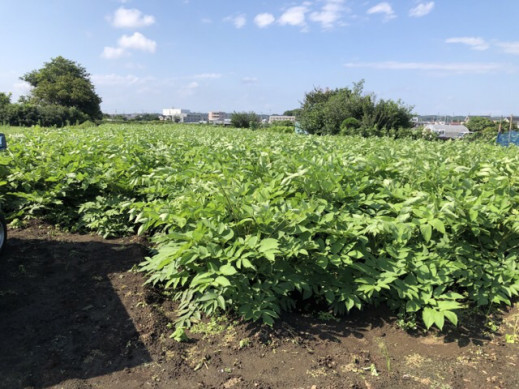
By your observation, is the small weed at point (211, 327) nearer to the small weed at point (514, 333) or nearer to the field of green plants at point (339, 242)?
the field of green plants at point (339, 242)

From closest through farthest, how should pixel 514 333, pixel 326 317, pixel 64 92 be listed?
pixel 514 333 → pixel 326 317 → pixel 64 92

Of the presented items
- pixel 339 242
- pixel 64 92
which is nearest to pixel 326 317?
pixel 339 242

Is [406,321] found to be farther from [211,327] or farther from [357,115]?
[357,115]

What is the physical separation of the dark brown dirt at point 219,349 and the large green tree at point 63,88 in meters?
62.3

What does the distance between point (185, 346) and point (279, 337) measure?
0.65 m

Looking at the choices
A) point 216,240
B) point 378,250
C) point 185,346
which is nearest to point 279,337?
point 185,346

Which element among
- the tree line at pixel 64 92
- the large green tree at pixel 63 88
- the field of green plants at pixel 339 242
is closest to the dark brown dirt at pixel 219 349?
the field of green plants at pixel 339 242

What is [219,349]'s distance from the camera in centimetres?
256

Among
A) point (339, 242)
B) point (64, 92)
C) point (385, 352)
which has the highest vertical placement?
point (64, 92)

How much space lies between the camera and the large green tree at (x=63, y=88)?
58.9 metres

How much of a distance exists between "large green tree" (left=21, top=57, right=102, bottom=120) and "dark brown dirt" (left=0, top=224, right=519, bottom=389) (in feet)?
205

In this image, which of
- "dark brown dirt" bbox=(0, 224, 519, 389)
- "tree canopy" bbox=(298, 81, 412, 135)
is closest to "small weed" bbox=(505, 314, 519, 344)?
"dark brown dirt" bbox=(0, 224, 519, 389)

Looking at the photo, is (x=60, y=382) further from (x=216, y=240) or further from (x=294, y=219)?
(x=294, y=219)

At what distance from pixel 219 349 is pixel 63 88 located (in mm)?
66768
